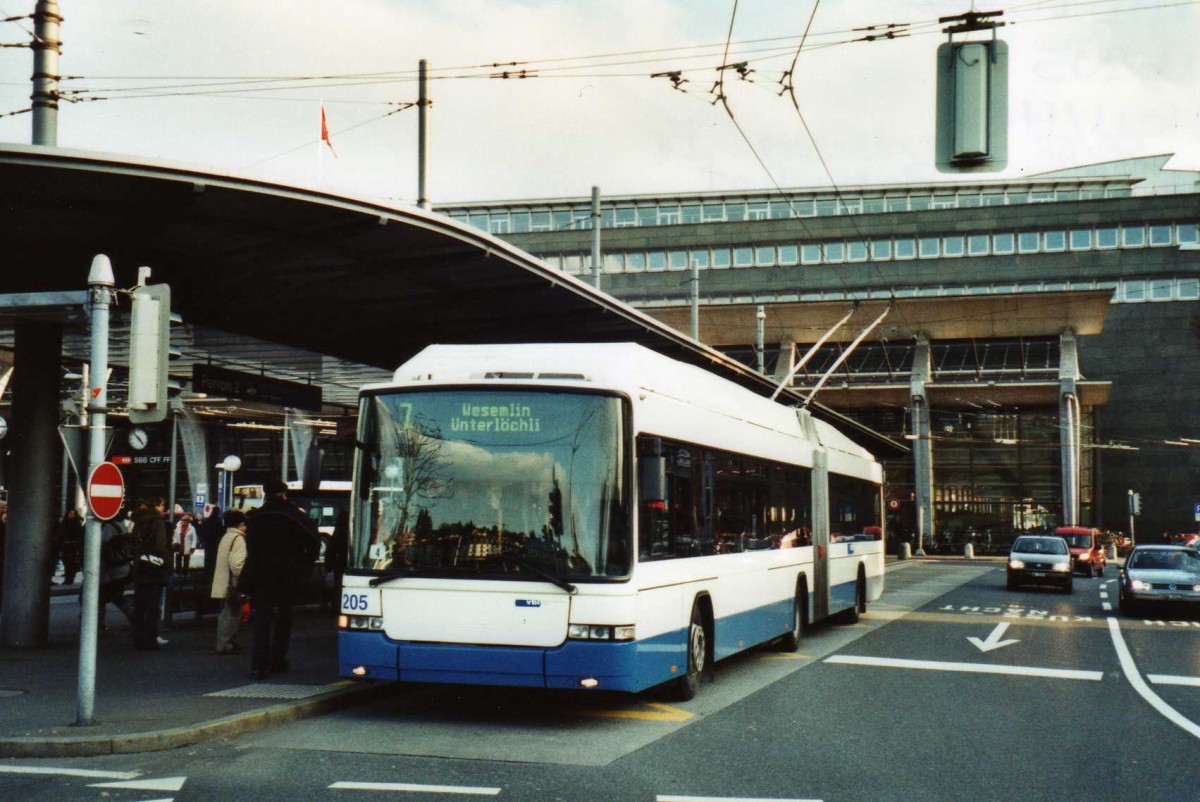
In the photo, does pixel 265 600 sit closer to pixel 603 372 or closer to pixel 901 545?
pixel 603 372

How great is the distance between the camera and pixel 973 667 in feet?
47.4

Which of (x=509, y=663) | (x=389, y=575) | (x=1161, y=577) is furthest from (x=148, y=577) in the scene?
(x=1161, y=577)

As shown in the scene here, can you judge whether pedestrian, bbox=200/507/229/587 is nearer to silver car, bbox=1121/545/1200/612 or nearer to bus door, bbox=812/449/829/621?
bus door, bbox=812/449/829/621

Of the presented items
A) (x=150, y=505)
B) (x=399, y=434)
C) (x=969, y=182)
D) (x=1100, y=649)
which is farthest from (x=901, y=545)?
Answer: (x=399, y=434)

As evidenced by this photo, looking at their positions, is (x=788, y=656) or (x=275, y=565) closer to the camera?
(x=275, y=565)

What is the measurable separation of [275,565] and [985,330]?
1967 inches

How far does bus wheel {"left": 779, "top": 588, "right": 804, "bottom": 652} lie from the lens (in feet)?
52.7

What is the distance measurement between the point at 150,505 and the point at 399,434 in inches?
255

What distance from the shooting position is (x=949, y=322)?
56094 mm

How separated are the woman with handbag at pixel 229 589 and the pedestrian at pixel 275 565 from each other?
2.02 metres

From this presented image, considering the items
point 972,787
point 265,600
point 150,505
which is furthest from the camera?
point 150,505

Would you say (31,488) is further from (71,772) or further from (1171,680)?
(1171,680)

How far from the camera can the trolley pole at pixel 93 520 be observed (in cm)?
911

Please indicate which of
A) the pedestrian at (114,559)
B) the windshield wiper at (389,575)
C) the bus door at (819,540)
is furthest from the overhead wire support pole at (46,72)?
the bus door at (819,540)
